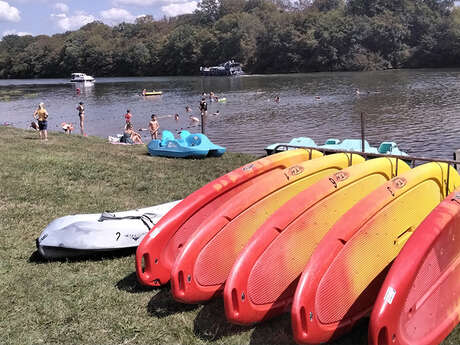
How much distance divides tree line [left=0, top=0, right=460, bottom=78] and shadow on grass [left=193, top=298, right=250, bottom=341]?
278 feet

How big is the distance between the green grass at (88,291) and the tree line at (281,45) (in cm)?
8056

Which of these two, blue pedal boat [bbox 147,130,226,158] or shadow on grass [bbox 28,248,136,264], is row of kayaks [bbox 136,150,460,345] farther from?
blue pedal boat [bbox 147,130,226,158]

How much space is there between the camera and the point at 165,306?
219 inches

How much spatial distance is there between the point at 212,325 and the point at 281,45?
95.7 metres

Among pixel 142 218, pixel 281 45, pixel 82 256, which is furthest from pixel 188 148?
pixel 281 45

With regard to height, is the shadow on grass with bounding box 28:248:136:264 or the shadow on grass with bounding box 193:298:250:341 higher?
the shadow on grass with bounding box 28:248:136:264

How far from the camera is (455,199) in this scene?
5.02 meters

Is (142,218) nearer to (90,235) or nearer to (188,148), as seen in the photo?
(90,235)

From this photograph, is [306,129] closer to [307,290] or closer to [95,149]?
[95,149]

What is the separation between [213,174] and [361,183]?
21.9ft

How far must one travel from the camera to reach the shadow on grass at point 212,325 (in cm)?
500

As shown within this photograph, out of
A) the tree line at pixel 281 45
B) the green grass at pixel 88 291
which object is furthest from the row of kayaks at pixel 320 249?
the tree line at pixel 281 45

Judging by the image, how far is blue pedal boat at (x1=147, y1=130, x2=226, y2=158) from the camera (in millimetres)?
14859

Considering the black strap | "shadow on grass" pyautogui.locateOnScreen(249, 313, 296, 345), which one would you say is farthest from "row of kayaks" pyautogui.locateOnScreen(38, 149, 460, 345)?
the black strap
